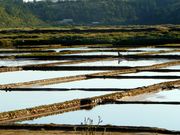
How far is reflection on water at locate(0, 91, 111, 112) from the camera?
14.8 m

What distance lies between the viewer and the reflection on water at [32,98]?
48.7ft

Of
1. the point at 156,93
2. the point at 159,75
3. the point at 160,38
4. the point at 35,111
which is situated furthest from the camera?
the point at 160,38

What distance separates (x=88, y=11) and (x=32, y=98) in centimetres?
12712

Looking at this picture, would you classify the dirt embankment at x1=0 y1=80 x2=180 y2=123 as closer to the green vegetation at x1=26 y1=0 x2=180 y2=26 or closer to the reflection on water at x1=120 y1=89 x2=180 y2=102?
the reflection on water at x1=120 y1=89 x2=180 y2=102

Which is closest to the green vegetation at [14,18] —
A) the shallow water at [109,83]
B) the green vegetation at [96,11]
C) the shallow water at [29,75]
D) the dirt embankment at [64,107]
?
the green vegetation at [96,11]

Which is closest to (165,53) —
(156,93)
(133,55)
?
(133,55)

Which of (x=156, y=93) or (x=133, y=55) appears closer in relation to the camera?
(x=156, y=93)

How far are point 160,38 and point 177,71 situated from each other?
21.0m

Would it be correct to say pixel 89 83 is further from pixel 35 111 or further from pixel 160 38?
pixel 160 38

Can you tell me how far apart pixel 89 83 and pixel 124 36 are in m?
27.5

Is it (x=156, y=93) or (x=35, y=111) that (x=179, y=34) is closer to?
(x=156, y=93)

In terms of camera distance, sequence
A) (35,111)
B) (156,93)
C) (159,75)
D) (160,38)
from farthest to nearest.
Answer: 1. (160,38)
2. (159,75)
3. (156,93)
4. (35,111)

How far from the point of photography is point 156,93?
56.8 feet

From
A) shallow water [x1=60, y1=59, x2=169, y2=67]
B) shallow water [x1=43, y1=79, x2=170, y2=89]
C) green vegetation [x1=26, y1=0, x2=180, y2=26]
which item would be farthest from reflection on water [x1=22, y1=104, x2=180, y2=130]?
green vegetation [x1=26, y1=0, x2=180, y2=26]
